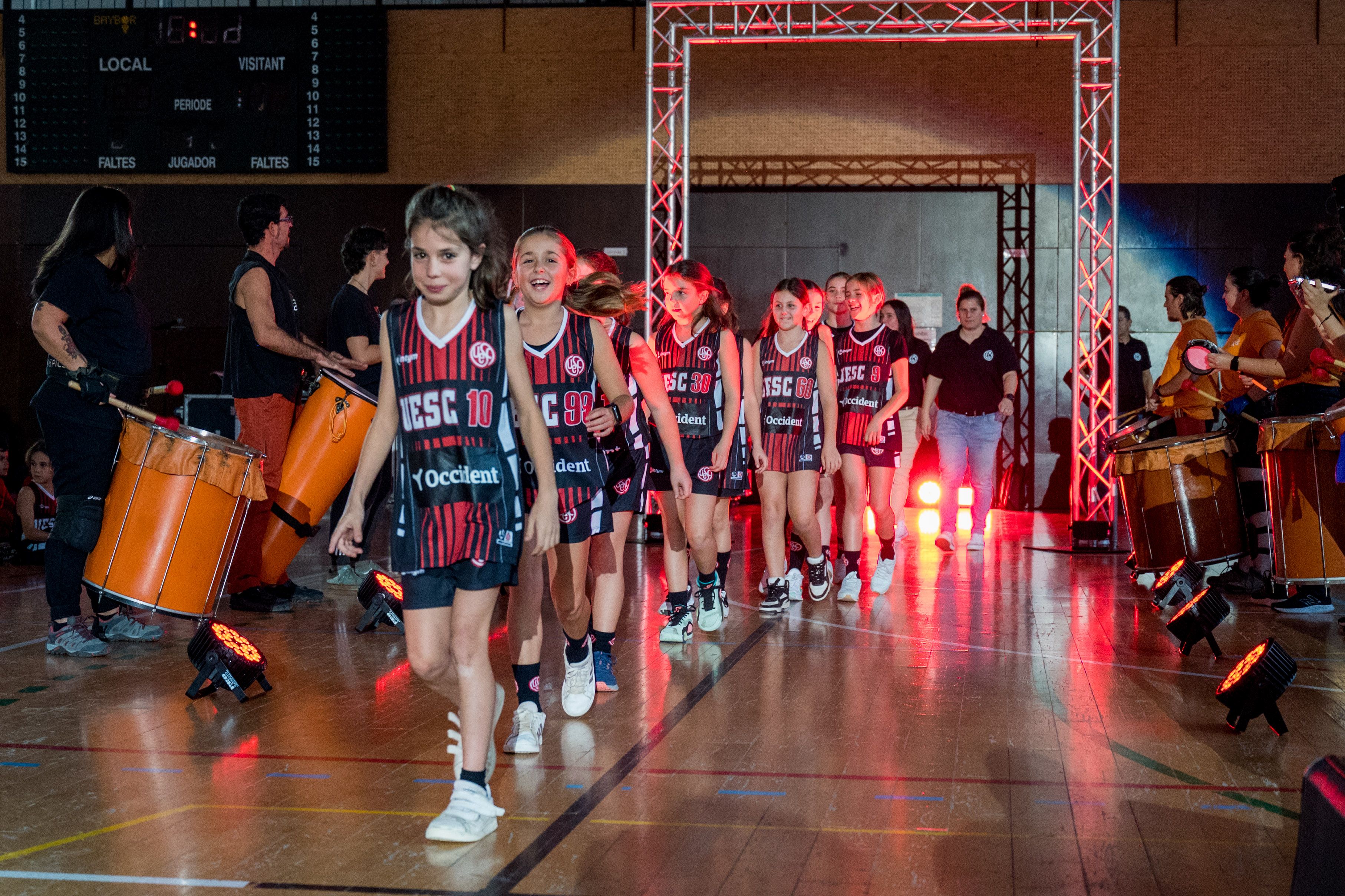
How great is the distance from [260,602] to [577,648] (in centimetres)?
288

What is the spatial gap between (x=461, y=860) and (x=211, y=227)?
11974 mm

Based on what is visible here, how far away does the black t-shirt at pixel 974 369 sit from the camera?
8891mm

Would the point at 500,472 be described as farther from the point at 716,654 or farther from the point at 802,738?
the point at 716,654

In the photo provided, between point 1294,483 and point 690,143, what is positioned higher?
point 690,143

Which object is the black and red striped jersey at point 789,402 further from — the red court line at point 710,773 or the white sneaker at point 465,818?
the white sneaker at point 465,818

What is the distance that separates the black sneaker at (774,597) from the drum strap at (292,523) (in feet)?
7.56

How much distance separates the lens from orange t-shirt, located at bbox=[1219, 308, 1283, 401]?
22.1 ft

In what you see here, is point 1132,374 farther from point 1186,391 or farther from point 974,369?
point 1186,391

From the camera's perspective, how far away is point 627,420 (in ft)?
13.9

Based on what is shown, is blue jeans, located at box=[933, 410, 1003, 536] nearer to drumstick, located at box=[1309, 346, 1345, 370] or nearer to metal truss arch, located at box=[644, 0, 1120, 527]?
metal truss arch, located at box=[644, 0, 1120, 527]

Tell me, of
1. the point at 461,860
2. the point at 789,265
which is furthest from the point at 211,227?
the point at 461,860

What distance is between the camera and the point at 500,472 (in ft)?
10.3

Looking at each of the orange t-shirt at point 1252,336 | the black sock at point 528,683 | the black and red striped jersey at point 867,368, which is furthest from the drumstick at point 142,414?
the orange t-shirt at point 1252,336

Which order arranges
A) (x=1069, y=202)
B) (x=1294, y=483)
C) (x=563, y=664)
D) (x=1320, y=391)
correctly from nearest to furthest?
(x=563, y=664) → (x=1294, y=483) → (x=1320, y=391) → (x=1069, y=202)
